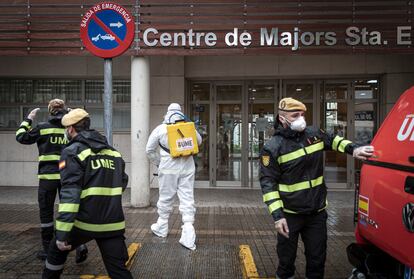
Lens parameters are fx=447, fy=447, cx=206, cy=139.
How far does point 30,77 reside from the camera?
1160 cm

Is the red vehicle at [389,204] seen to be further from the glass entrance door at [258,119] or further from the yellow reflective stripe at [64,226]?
the glass entrance door at [258,119]

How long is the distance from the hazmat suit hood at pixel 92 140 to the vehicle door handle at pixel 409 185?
2.33 metres

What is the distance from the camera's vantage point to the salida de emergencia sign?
855 cm

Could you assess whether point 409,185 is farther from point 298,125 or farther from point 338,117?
point 338,117

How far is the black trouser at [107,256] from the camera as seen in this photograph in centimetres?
Result: 367

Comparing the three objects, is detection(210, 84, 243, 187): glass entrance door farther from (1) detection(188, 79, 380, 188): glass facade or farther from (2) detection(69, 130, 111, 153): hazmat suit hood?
(2) detection(69, 130, 111, 153): hazmat suit hood

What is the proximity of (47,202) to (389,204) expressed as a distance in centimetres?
389

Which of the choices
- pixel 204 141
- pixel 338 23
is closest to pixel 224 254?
pixel 338 23

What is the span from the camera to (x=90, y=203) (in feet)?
11.9

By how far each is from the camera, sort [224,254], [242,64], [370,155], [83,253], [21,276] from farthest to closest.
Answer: [242,64] → [224,254] → [83,253] → [21,276] → [370,155]

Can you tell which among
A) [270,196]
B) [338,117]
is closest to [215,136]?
[338,117]

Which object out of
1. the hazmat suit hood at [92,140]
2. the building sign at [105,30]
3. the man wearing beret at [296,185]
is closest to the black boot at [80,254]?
the hazmat suit hood at [92,140]

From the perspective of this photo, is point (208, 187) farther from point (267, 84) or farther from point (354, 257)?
point (354, 257)

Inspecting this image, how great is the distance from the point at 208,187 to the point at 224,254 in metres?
5.94
